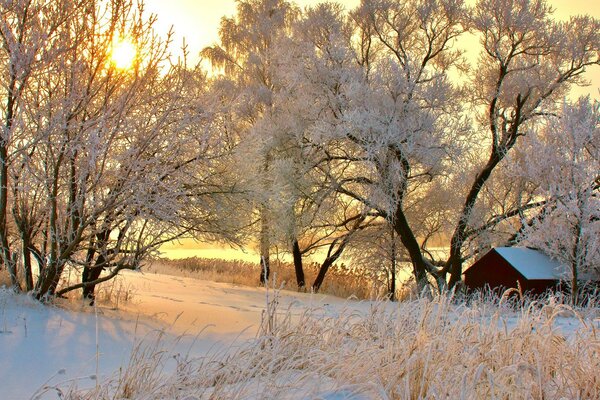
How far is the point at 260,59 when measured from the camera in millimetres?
19219

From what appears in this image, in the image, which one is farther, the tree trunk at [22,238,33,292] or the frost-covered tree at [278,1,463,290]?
the frost-covered tree at [278,1,463,290]

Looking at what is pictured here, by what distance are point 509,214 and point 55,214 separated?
1336 cm

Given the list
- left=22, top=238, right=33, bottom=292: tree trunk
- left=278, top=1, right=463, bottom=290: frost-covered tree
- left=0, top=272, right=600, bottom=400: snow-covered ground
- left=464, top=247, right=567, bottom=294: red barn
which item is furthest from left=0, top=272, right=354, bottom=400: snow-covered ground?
left=464, top=247, right=567, bottom=294: red barn

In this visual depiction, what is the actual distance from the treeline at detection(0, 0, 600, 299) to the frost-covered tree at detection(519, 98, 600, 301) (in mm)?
50

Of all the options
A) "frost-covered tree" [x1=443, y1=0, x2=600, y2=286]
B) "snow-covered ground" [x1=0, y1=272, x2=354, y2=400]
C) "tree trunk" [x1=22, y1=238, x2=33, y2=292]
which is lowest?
"snow-covered ground" [x1=0, y1=272, x2=354, y2=400]

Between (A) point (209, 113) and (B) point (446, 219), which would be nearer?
(A) point (209, 113)

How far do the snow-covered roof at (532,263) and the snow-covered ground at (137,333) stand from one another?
4.65 meters

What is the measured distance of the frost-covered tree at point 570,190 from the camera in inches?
495

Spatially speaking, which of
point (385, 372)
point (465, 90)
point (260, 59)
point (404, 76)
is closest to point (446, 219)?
point (465, 90)

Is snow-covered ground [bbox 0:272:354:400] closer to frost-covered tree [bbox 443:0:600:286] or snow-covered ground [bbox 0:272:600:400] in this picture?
snow-covered ground [bbox 0:272:600:400]

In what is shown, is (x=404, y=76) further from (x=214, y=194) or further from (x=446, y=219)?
(x=214, y=194)

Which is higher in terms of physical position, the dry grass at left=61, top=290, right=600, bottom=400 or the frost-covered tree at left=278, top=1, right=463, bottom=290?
the frost-covered tree at left=278, top=1, right=463, bottom=290

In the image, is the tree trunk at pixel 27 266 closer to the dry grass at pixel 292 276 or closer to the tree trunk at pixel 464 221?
the dry grass at pixel 292 276

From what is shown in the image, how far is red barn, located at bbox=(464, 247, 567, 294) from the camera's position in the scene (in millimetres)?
15281
